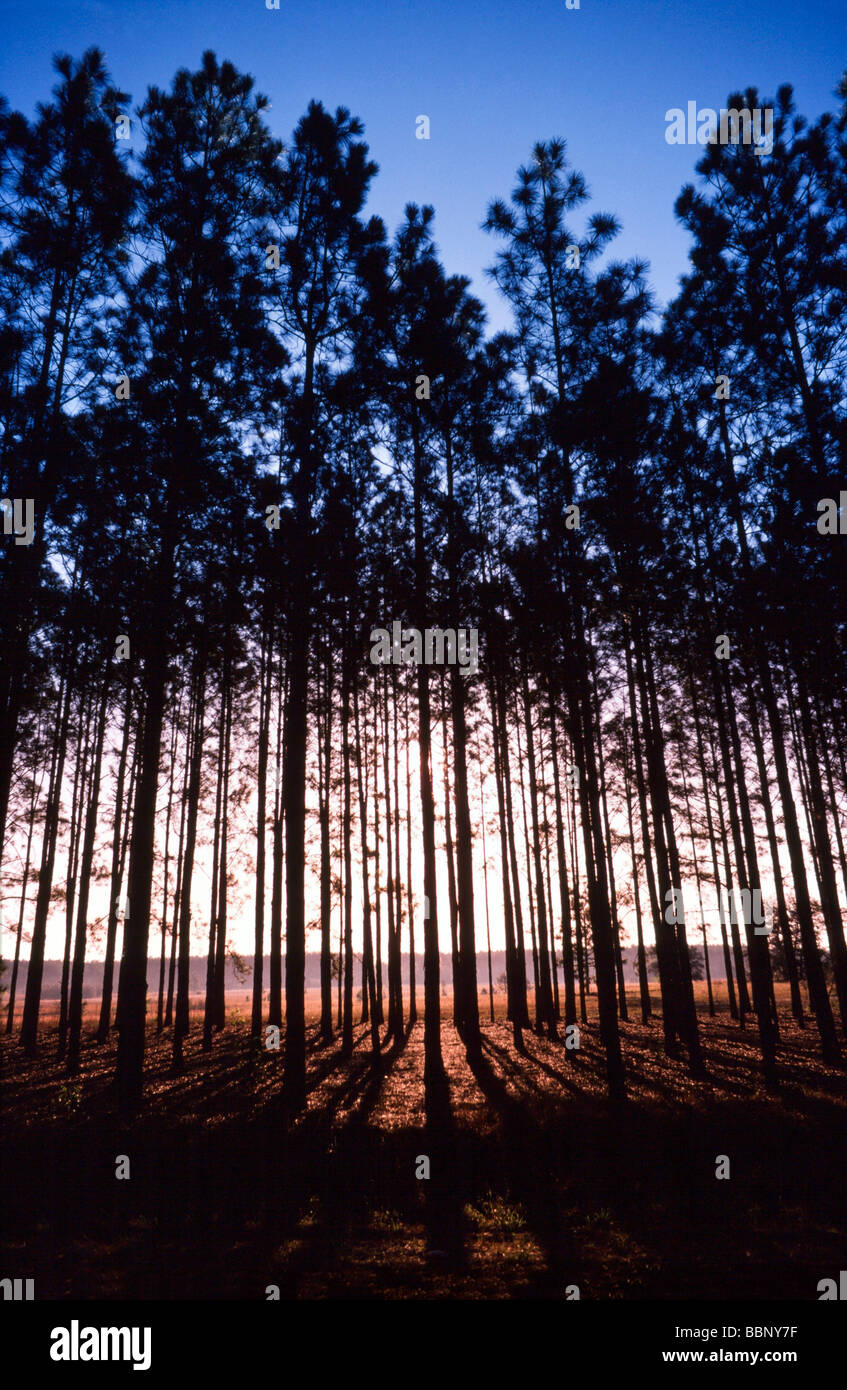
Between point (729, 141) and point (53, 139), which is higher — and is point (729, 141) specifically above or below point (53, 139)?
above

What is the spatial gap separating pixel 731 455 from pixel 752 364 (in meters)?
1.79

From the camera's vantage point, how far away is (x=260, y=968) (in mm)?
20609

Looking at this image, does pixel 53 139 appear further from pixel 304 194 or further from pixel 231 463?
pixel 231 463

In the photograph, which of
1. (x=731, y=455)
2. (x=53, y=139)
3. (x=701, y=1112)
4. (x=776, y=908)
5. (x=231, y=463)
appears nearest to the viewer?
(x=701, y=1112)

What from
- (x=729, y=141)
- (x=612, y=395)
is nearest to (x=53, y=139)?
(x=612, y=395)

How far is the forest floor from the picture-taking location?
18.8ft

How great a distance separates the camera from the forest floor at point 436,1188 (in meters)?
5.73

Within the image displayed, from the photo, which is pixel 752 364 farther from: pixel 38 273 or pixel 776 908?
pixel 776 908

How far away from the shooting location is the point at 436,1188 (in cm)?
859

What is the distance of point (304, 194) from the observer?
45.6 feet

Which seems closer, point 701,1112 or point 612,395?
point 701,1112

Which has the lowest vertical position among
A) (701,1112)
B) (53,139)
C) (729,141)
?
(701,1112)

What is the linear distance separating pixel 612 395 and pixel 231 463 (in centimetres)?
798
